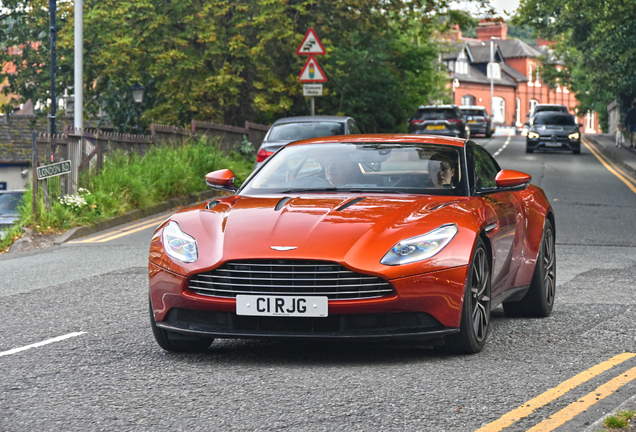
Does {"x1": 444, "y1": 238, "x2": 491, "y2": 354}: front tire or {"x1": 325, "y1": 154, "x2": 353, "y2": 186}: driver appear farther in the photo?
{"x1": 325, "y1": 154, "x2": 353, "y2": 186}: driver

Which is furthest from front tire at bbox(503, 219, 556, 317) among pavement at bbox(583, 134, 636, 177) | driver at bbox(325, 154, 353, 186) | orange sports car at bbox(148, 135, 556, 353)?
pavement at bbox(583, 134, 636, 177)

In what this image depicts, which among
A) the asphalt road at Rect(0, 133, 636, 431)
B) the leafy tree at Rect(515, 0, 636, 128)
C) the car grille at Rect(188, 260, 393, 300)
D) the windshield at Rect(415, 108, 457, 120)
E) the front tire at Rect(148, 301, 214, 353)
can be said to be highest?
the leafy tree at Rect(515, 0, 636, 128)

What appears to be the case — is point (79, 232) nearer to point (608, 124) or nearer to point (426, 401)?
point (426, 401)

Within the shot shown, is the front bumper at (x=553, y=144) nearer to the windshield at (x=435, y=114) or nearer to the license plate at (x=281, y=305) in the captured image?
the windshield at (x=435, y=114)

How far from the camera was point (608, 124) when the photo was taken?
68625mm

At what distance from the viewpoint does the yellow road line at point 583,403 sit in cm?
412

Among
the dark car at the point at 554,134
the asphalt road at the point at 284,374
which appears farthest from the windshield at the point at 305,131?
the dark car at the point at 554,134

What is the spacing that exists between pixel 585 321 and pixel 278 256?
283cm

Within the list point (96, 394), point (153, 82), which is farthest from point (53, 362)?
point (153, 82)

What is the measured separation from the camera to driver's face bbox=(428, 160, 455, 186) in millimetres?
6543

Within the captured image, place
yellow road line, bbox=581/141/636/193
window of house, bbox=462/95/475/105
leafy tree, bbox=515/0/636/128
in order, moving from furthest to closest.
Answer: window of house, bbox=462/95/475/105
leafy tree, bbox=515/0/636/128
yellow road line, bbox=581/141/636/193

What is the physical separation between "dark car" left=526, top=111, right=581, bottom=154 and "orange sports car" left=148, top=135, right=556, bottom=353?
3128 cm

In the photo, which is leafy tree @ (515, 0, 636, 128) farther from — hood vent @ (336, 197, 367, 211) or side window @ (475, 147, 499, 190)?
hood vent @ (336, 197, 367, 211)

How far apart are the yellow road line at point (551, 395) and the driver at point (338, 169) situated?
2.11 m
